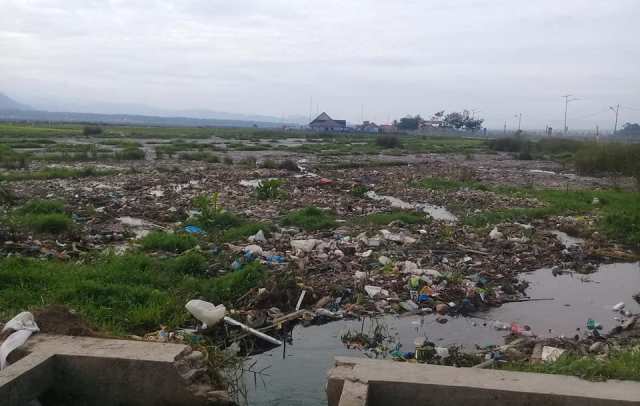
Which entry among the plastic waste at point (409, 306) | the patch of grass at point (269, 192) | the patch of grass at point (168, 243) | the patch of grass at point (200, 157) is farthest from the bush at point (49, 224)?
the patch of grass at point (200, 157)

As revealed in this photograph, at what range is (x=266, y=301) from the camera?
17.9 ft

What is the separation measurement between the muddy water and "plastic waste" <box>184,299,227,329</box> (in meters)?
0.57

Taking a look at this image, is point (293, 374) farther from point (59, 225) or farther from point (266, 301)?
point (59, 225)

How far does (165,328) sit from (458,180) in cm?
1387

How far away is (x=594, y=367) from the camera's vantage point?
3.68 m

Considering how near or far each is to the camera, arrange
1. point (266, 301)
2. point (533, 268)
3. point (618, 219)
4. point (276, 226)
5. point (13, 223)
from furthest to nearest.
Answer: point (618, 219) → point (276, 226) → point (13, 223) → point (533, 268) → point (266, 301)

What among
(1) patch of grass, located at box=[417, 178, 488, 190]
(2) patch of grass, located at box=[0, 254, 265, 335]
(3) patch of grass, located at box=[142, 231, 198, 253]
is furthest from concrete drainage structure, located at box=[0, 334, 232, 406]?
(1) patch of grass, located at box=[417, 178, 488, 190]

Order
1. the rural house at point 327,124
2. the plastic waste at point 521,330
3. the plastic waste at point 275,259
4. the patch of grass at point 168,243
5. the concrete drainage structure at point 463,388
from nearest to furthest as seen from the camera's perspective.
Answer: the concrete drainage structure at point 463,388 < the plastic waste at point 521,330 < the plastic waste at point 275,259 < the patch of grass at point 168,243 < the rural house at point 327,124

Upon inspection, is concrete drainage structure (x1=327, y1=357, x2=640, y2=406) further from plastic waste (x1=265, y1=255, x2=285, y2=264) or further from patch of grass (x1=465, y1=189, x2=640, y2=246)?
patch of grass (x1=465, y1=189, x2=640, y2=246)

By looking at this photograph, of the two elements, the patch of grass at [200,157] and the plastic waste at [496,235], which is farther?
the patch of grass at [200,157]

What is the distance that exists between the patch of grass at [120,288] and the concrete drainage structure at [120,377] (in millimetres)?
838

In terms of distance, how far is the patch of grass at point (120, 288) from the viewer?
16.2ft

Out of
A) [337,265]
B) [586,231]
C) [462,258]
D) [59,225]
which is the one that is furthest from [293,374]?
[586,231]

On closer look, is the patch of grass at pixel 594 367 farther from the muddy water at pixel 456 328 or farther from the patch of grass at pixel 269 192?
the patch of grass at pixel 269 192
